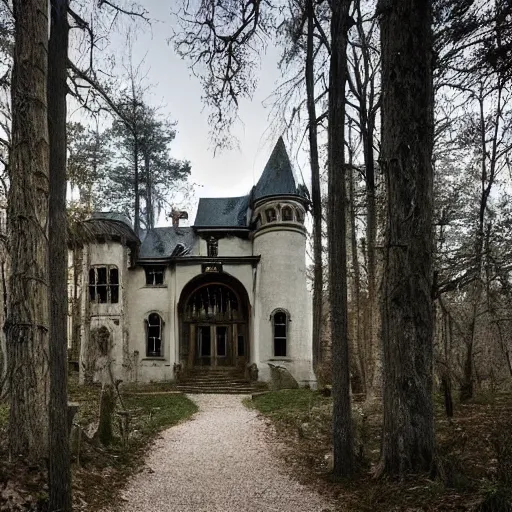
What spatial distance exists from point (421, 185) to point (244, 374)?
59.1 ft

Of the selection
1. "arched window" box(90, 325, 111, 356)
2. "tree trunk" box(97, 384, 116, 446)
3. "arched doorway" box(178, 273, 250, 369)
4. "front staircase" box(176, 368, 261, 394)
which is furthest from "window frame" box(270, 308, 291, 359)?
"tree trunk" box(97, 384, 116, 446)

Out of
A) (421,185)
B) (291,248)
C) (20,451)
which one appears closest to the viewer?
(20,451)

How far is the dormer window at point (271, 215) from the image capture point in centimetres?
2266

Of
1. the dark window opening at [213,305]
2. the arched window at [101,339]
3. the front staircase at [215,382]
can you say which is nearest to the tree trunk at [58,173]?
the front staircase at [215,382]

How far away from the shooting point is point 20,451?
5.36 meters

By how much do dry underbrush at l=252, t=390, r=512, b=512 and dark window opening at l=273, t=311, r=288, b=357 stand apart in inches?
388

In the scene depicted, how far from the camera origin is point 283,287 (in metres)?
22.2

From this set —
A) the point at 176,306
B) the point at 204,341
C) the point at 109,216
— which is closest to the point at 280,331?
the point at 204,341

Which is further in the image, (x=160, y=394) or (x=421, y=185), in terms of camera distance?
(x=160, y=394)

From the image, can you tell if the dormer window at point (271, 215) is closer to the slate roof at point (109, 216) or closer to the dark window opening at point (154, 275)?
the dark window opening at point (154, 275)

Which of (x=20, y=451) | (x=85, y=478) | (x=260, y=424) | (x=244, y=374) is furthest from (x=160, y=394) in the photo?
(x=20, y=451)

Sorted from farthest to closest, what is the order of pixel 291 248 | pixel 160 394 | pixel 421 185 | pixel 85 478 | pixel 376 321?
pixel 291 248, pixel 160 394, pixel 376 321, pixel 85 478, pixel 421 185

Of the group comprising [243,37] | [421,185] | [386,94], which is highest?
[243,37]

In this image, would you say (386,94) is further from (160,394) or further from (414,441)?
(160,394)
